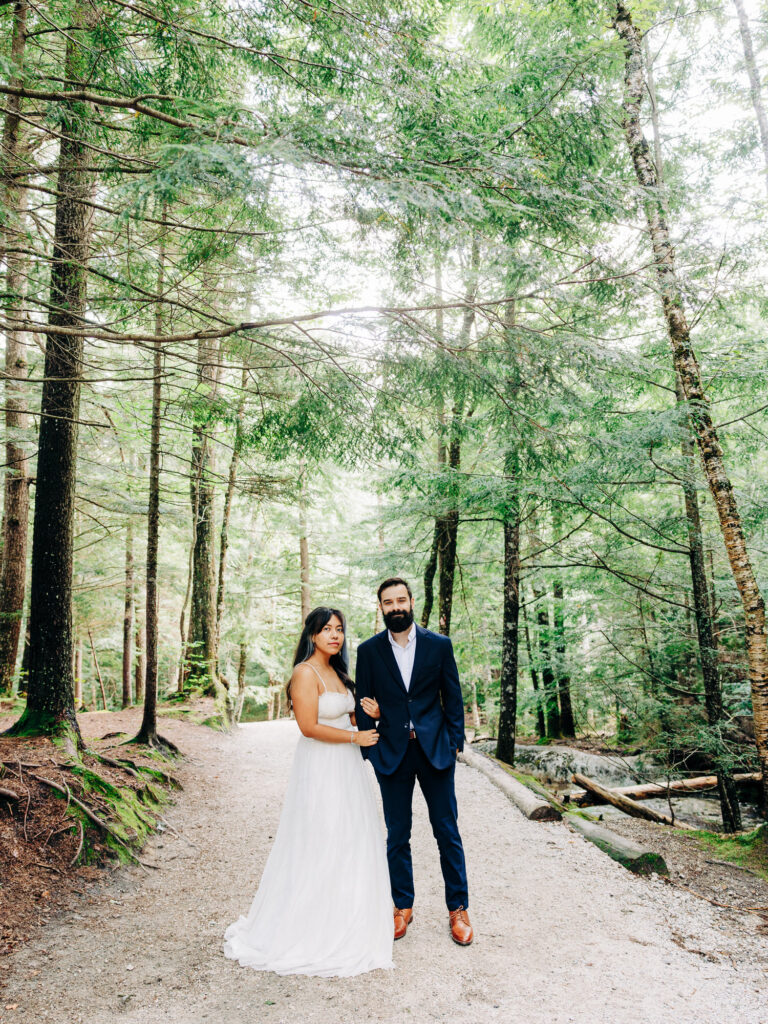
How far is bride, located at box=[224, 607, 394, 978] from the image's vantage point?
3250 millimetres

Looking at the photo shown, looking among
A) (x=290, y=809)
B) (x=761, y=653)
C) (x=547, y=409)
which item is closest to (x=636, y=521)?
(x=761, y=653)

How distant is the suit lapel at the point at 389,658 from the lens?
142 inches

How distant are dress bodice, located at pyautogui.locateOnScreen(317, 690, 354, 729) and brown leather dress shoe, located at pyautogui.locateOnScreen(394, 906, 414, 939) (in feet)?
3.94

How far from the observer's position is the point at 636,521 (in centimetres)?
800

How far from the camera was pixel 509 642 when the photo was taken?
33.1ft

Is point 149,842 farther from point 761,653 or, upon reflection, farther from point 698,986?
point 761,653

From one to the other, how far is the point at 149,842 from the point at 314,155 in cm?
586

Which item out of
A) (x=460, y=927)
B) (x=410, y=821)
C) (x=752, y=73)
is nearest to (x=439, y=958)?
(x=460, y=927)

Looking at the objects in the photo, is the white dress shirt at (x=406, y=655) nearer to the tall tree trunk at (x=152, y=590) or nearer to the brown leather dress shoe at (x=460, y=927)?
the brown leather dress shoe at (x=460, y=927)

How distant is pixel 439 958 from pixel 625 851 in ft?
8.85

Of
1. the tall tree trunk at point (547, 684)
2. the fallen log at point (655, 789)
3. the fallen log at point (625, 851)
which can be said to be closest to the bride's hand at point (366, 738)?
the fallen log at point (625, 851)

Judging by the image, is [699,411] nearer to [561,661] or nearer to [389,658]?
[389,658]

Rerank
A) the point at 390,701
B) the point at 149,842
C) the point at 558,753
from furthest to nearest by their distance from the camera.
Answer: the point at 558,753, the point at 149,842, the point at 390,701

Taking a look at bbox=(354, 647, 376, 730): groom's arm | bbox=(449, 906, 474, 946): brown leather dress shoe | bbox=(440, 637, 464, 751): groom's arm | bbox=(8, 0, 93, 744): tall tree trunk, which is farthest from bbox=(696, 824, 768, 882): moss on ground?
bbox=(8, 0, 93, 744): tall tree trunk
